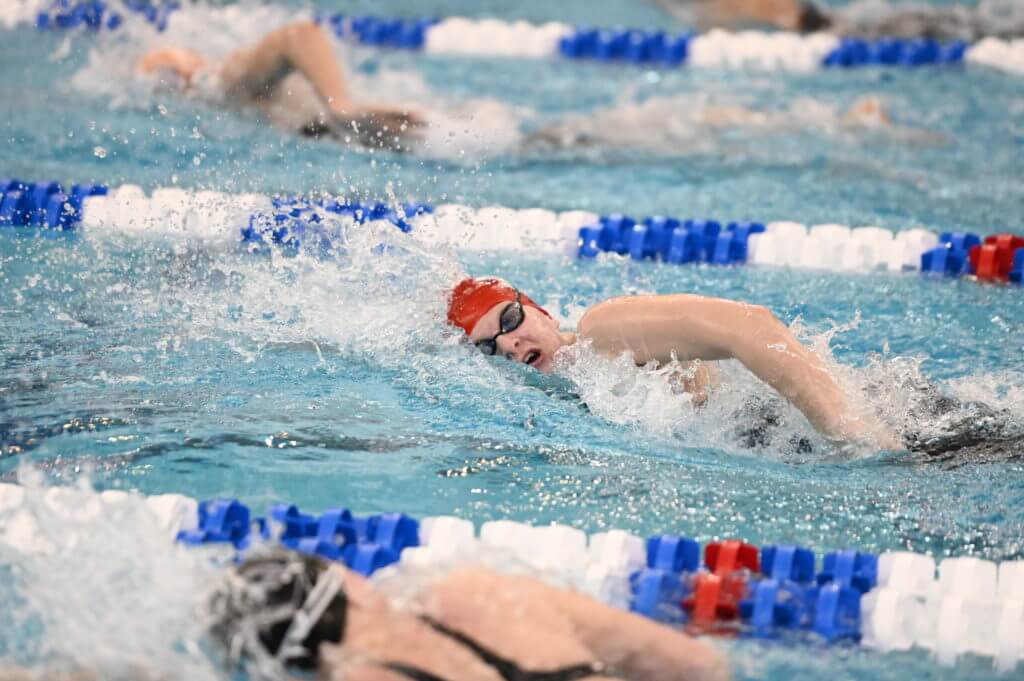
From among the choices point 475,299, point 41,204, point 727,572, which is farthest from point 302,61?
point 727,572

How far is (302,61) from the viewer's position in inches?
226

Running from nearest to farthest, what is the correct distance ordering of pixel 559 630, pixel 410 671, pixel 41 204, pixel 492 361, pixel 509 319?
pixel 410 671, pixel 559 630, pixel 509 319, pixel 492 361, pixel 41 204

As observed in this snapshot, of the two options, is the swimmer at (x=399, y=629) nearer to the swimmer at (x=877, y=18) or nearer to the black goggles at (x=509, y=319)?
the black goggles at (x=509, y=319)

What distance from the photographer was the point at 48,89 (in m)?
6.85

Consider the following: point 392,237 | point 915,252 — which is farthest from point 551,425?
point 915,252

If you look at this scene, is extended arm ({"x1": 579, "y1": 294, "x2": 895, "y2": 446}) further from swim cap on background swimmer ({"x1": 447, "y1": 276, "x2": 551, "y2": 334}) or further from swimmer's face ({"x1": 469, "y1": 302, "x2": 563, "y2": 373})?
swim cap on background swimmer ({"x1": 447, "y1": 276, "x2": 551, "y2": 334})

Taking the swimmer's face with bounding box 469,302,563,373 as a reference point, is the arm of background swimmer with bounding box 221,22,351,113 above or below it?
above

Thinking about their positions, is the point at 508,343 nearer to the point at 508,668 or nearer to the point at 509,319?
the point at 509,319

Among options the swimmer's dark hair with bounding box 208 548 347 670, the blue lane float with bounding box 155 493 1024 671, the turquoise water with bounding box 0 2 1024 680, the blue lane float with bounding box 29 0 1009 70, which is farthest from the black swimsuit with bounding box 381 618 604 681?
the blue lane float with bounding box 29 0 1009 70

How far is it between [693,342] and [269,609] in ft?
4.92

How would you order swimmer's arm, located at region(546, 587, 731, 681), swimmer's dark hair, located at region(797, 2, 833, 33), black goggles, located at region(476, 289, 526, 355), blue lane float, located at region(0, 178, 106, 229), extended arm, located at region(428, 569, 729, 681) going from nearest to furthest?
extended arm, located at region(428, 569, 729, 681) < swimmer's arm, located at region(546, 587, 731, 681) < black goggles, located at region(476, 289, 526, 355) < blue lane float, located at region(0, 178, 106, 229) < swimmer's dark hair, located at region(797, 2, 833, 33)

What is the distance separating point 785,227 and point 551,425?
76.9 inches

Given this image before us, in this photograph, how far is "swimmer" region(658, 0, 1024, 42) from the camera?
8.37 meters

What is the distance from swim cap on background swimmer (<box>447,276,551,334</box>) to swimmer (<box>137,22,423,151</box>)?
252 cm
